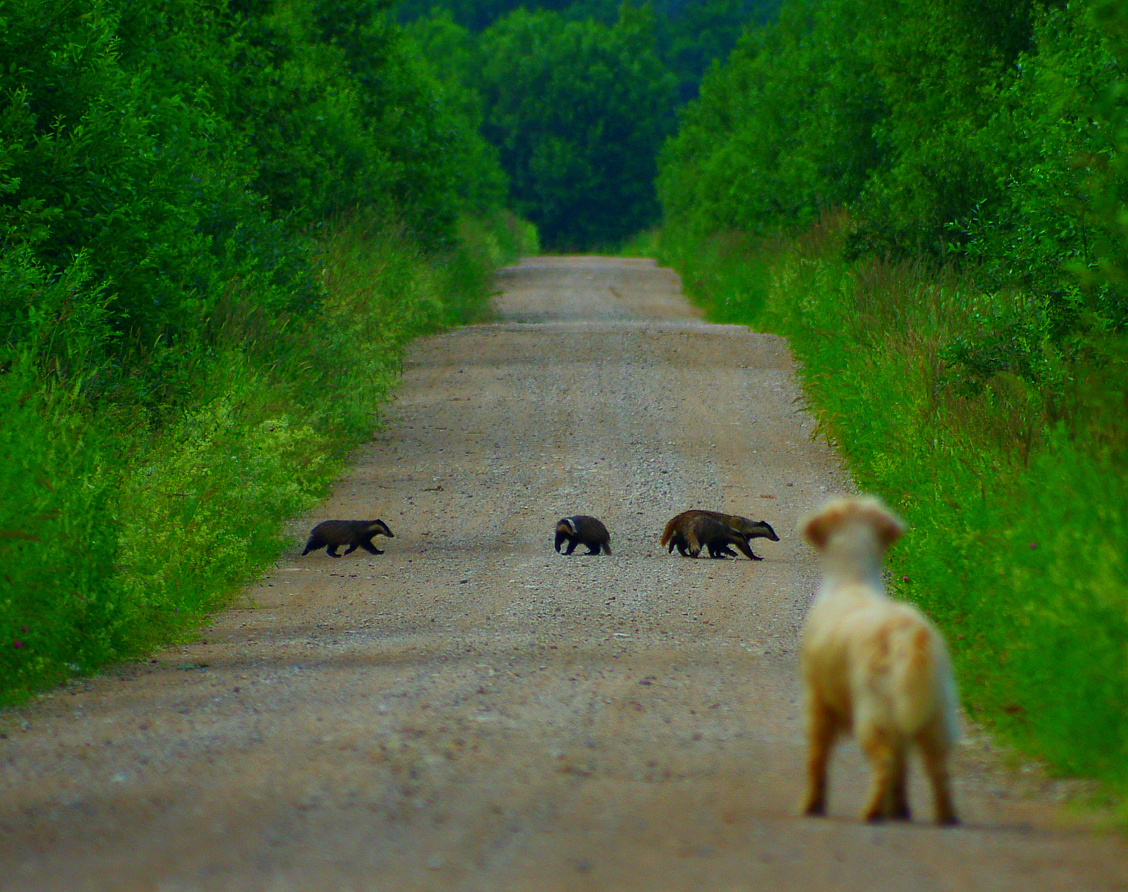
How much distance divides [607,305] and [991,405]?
73.5ft

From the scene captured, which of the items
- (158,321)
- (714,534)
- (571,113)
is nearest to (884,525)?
(714,534)

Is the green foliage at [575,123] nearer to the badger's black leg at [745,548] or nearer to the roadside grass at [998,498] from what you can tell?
the roadside grass at [998,498]

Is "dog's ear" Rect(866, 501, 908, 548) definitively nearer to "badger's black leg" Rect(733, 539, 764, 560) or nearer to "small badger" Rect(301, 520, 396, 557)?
"badger's black leg" Rect(733, 539, 764, 560)

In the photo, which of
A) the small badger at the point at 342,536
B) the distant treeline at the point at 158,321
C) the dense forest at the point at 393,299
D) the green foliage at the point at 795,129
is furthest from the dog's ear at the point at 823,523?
the green foliage at the point at 795,129

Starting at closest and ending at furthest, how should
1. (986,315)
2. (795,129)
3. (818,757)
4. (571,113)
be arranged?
(818,757), (986,315), (795,129), (571,113)

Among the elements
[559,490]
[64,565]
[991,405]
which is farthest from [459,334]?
[64,565]

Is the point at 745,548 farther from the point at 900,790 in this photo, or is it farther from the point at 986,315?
the point at 900,790

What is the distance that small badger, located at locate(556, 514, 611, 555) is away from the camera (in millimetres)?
11617

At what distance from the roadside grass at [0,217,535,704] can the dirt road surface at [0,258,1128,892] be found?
1.27 feet

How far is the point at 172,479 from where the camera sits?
33.9 feet

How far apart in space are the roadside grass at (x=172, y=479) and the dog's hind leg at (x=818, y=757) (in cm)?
417

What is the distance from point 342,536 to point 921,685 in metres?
8.32

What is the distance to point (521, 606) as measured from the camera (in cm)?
955

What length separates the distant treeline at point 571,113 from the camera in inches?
3226
